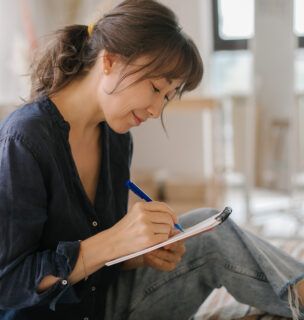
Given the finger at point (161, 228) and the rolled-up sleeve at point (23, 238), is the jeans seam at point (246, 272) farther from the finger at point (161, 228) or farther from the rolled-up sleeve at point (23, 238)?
the rolled-up sleeve at point (23, 238)

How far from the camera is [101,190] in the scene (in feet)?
3.63

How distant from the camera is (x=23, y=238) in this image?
0.89 m

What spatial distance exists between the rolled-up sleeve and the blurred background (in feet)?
4.78

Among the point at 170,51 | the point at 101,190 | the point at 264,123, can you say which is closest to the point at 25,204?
the point at 101,190

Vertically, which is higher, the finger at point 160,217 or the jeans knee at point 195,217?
the finger at point 160,217

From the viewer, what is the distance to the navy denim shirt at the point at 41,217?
882mm

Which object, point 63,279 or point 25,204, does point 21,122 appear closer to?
point 25,204

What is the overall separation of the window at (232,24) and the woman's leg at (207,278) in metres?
2.23

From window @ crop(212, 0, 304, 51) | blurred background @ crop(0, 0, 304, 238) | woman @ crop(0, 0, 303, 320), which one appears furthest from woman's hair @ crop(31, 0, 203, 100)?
window @ crop(212, 0, 304, 51)

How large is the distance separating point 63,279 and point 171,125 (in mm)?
2347

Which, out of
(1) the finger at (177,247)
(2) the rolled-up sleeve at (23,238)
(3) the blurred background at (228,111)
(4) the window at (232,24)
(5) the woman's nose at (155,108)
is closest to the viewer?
(2) the rolled-up sleeve at (23,238)

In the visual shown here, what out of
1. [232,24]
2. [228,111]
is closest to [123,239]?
[228,111]

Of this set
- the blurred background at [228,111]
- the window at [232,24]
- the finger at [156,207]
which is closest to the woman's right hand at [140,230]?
the finger at [156,207]

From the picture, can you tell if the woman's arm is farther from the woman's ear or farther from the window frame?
the window frame
